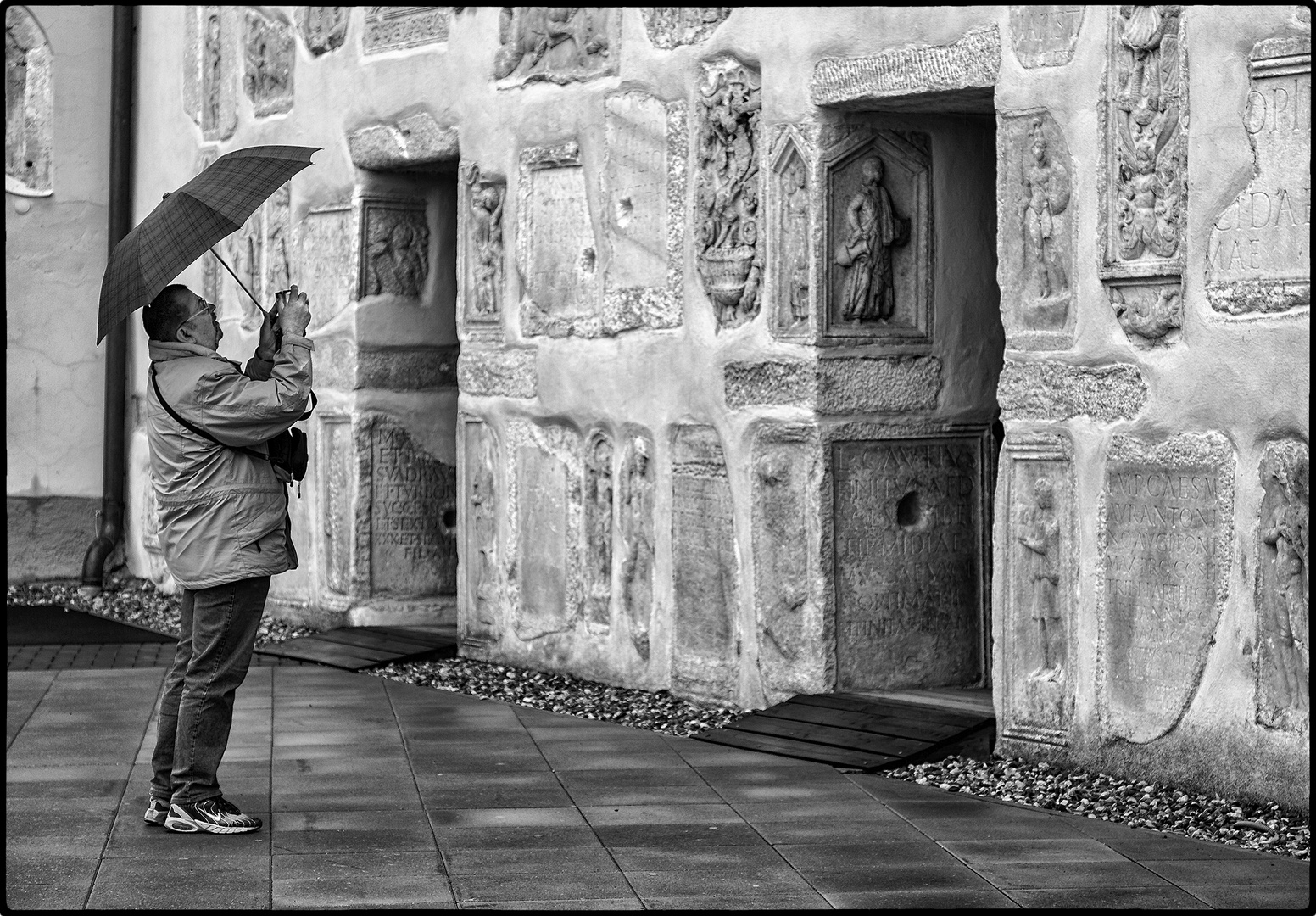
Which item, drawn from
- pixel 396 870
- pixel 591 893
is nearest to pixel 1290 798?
pixel 591 893

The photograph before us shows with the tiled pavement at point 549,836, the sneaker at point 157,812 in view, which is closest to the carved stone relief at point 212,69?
the tiled pavement at point 549,836

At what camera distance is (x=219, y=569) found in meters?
5.35

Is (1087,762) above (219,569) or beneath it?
beneath

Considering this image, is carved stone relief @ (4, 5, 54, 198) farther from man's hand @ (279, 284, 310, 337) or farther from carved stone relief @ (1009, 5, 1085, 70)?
carved stone relief @ (1009, 5, 1085, 70)

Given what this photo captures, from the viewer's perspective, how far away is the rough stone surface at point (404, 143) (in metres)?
9.37

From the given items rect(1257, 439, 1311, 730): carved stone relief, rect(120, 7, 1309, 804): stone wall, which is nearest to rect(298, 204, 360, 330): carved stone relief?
rect(120, 7, 1309, 804): stone wall

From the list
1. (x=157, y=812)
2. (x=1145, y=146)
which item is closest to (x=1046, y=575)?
(x=1145, y=146)

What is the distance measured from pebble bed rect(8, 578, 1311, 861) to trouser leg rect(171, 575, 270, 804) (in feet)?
7.11

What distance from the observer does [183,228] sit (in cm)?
525

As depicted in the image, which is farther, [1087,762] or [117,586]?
[117,586]

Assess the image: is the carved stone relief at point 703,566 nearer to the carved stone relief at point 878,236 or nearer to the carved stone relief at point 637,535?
the carved stone relief at point 637,535

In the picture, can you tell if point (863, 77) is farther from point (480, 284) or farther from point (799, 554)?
point (480, 284)

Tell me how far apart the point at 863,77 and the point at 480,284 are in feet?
8.90

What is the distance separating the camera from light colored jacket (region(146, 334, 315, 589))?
17.6 feet
